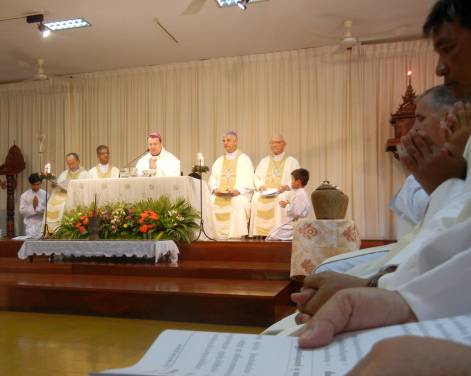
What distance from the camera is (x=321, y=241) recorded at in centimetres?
448

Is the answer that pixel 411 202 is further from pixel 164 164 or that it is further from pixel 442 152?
pixel 164 164

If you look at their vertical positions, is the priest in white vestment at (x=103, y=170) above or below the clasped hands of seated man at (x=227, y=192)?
above

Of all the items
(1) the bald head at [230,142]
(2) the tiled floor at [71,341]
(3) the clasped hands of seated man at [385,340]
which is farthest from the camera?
(1) the bald head at [230,142]

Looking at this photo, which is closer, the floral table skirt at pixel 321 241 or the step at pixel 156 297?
the step at pixel 156 297

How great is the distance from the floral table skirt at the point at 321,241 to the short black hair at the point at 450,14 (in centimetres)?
319

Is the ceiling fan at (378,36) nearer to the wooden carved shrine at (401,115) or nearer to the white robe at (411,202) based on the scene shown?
the wooden carved shrine at (401,115)

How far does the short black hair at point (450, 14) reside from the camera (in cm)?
127

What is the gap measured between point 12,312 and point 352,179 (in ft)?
19.8

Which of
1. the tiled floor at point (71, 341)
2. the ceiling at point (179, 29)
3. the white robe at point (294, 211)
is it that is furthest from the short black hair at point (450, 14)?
the ceiling at point (179, 29)

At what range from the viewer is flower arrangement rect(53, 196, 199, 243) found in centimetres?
578

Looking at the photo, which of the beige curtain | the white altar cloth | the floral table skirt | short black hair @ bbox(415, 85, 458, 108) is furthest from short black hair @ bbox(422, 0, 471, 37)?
the beige curtain

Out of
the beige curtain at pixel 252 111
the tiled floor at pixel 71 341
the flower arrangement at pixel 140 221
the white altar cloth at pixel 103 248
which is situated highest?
the beige curtain at pixel 252 111

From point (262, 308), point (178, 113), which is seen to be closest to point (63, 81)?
point (178, 113)

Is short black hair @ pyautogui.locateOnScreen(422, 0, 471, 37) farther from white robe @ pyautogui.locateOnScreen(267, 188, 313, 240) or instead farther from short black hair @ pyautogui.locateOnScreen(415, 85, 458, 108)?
white robe @ pyautogui.locateOnScreen(267, 188, 313, 240)
